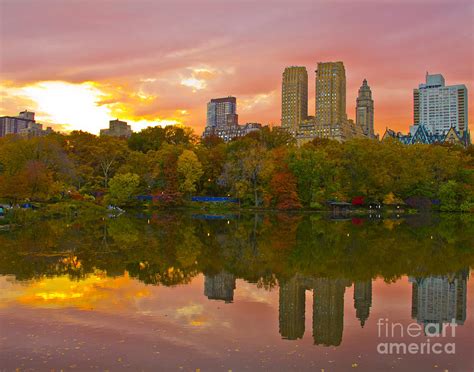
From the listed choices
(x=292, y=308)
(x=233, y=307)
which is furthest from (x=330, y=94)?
(x=233, y=307)

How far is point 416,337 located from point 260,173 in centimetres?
4611

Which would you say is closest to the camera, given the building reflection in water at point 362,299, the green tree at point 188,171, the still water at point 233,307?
the still water at point 233,307

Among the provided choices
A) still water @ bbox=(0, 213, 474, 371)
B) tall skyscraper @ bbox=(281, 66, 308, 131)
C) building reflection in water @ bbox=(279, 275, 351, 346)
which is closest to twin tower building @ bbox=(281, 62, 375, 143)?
tall skyscraper @ bbox=(281, 66, 308, 131)

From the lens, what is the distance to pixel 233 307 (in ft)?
40.6

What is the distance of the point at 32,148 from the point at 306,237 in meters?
33.5

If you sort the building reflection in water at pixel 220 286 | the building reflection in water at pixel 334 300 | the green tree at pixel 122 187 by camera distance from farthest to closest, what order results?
the green tree at pixel 122 187, the building reflection in water at pixel 220 286, the building reflection in water at pixel 334 300

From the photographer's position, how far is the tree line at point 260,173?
55500mm

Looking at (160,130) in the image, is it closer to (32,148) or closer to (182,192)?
(182,192)

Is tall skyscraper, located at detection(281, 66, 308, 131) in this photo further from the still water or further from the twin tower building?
the still water

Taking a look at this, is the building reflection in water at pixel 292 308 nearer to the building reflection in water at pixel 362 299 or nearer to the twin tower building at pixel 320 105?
the building reflection in water at pixel 362 299

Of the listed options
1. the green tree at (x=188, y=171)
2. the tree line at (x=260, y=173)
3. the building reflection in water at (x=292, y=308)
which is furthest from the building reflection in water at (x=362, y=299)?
the green tree at (x=188, y=171)

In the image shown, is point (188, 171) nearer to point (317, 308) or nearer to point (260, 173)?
point (260, 173)

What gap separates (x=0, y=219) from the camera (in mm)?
31156

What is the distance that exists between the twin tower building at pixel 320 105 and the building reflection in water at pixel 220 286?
140 m
